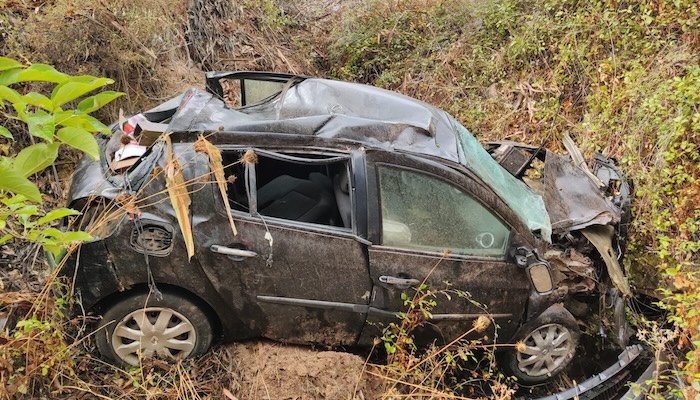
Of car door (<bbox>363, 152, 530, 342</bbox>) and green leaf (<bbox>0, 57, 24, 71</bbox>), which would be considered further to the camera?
car door (<bbox>363, 152, 530, 342</bbox>)

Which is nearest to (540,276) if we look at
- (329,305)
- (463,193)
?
(463,193)

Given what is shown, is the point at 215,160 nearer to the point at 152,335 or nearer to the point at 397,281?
the point at 152,335

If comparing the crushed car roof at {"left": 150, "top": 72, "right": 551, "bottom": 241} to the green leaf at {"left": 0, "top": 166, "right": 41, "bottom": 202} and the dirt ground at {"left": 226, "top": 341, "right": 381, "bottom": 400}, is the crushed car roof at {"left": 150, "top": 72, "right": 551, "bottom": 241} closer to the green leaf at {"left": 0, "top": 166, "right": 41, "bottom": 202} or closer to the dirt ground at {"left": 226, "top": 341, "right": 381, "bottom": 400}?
the dirt ground at {"left": 226, "top": 341, "right": 381, "bottom": 400}

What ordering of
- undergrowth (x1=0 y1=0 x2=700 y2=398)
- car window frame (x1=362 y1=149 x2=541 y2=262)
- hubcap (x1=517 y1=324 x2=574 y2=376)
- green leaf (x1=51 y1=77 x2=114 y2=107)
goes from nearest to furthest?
green leaf (x1=51 y1=77 x2=114 y2=107) → car window frame (x1=362 y1=149 x2=541 y2=262) → hubcap (x1=517 y1=324 x2=574 y2=376) → undergrowth (x1=0 y1=0 x2=700 y2=398)

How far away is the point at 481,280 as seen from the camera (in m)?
3.53

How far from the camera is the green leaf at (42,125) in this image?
1590 millimetres

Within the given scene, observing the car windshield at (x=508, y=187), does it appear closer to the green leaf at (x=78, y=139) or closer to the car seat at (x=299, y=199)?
the car seat at (x=299, y=199)

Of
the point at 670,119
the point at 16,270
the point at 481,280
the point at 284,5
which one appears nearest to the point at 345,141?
Answer: the point at 481,280

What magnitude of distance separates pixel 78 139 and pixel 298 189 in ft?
7.99

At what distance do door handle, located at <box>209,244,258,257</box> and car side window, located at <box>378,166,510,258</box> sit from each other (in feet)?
2.66

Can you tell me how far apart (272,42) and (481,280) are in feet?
18.3

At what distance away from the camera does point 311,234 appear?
128 inches

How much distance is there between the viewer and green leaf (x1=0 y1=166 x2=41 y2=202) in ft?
5.12

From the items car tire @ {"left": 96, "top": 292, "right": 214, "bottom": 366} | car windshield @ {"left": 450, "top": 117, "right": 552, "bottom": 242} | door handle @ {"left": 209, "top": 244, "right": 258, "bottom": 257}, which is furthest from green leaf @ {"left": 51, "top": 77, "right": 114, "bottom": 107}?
car windshield @ {"left": 450, "top": 117, "right": 552, "bottom": 242}
